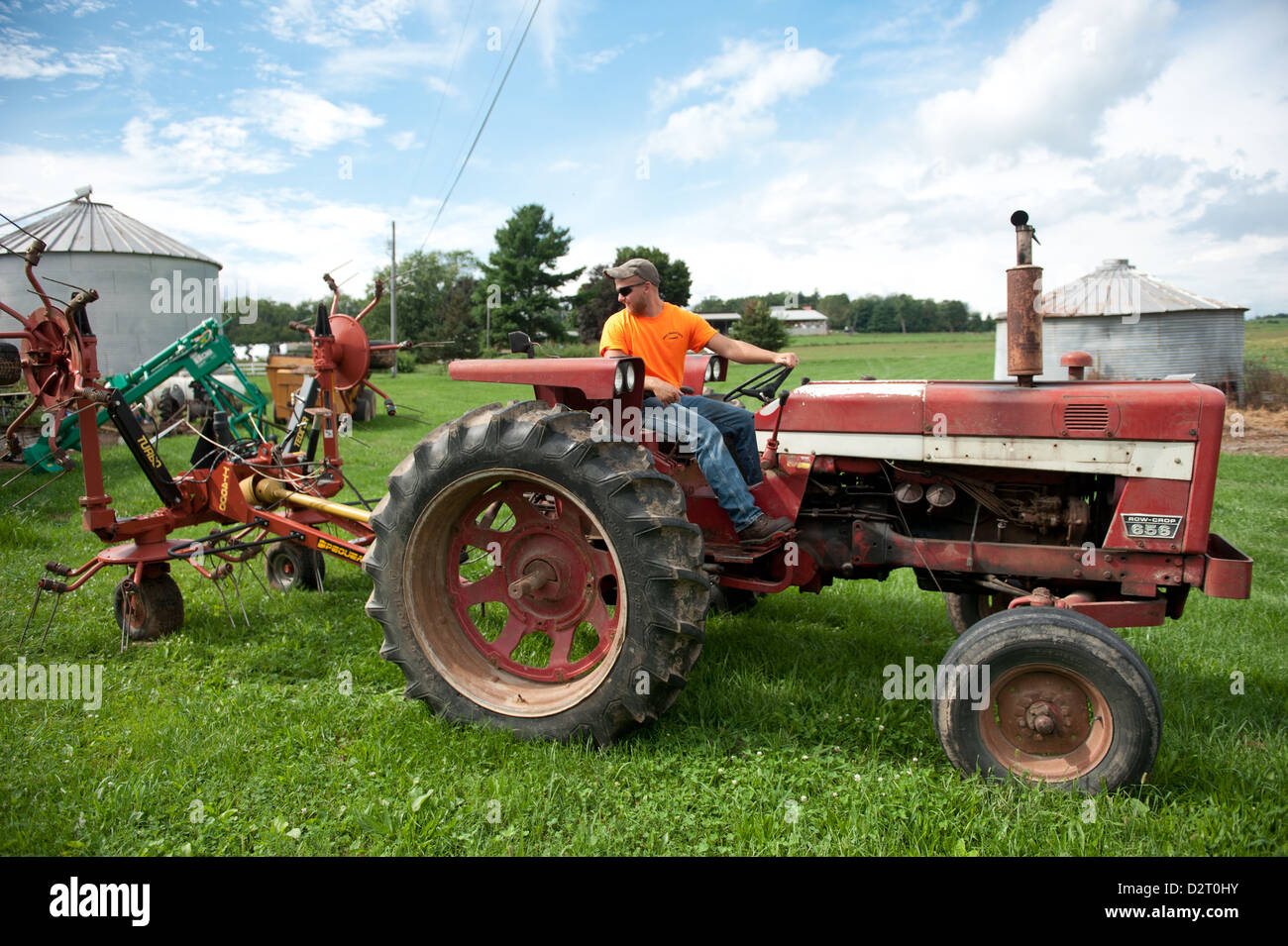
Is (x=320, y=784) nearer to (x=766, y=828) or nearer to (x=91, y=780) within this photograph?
(x=91, y=780)

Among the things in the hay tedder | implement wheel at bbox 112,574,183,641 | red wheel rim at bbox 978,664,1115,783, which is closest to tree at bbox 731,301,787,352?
implement wheel at bbox 112,574,183,641

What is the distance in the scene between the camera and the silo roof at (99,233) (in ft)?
66.2

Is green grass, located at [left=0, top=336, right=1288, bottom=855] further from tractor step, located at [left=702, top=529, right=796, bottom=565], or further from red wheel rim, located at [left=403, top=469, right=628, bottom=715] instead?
tractor step, located at [left=702, top=529, right=796, bottom=565]

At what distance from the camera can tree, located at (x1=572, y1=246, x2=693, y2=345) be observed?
41.4 m

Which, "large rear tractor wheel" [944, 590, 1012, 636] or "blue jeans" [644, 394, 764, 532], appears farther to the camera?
"large rear tractor wheel" [944, 590, 1012, 636]

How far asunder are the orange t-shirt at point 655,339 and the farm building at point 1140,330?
16417 millimetres

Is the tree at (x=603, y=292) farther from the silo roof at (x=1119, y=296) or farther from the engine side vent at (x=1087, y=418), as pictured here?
the engine side vent at (x=1087, y=418)

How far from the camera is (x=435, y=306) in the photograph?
5838 centimetres

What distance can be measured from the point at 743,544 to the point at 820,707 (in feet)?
2.56

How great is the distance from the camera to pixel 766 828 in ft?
8.91

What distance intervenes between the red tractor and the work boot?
7cm

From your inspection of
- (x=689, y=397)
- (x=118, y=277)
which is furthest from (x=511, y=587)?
(x=118, y=277)

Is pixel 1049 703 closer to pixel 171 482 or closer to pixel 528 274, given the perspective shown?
pixel 171 482

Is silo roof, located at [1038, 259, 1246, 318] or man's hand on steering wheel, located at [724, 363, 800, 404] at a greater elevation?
silo roof, located at [1038, 259, 1246, 318]
